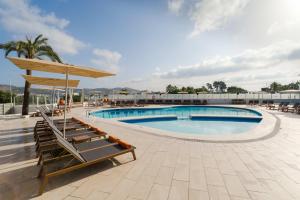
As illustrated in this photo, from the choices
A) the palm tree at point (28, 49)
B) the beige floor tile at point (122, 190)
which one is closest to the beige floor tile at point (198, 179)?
the beige floor tile at point (122, 190)

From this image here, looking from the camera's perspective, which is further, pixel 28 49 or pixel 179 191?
pixel 28 49

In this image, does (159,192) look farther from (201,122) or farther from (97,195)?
(201,122)

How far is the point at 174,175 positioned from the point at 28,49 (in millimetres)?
12647

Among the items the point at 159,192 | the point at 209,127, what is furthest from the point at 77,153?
the point at 209,127

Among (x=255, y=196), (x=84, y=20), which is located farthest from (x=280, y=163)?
(x=84, y=20)

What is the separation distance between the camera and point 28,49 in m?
10.6

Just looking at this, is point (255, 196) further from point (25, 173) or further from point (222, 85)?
point (222, 85)

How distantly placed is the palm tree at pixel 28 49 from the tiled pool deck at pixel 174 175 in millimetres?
7759

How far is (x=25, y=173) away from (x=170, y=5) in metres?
10.2

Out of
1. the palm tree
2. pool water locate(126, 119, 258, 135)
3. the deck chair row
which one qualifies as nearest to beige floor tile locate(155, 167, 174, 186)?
the deck chair row

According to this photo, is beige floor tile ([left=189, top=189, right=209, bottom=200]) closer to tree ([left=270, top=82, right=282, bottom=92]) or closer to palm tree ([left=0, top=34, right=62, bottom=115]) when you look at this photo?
palm tree ([left=0, top=34, right=62, bottom=115])

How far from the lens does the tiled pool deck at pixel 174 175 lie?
250 centimetres

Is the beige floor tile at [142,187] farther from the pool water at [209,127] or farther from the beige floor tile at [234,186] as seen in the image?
the pool water at [209,127]

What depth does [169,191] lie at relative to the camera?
2576mm
